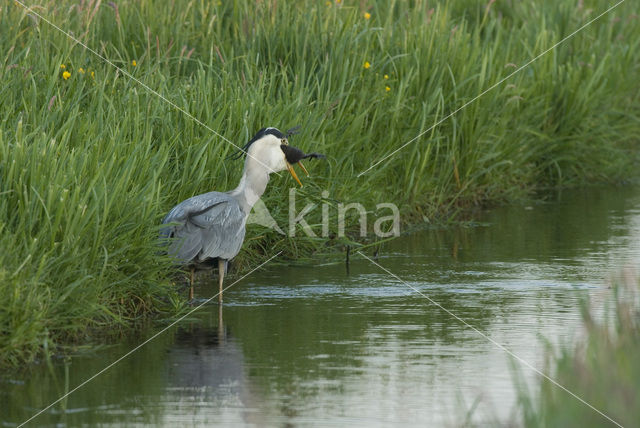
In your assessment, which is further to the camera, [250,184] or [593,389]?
[250,184]

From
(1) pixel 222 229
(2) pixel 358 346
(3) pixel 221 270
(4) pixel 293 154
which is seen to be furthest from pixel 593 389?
(4) pixel 293 154

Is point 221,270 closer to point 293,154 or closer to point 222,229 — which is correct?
point 222,229

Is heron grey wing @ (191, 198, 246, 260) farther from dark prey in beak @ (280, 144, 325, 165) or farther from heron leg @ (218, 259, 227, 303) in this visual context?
dark prey in beak @ (280, 144, 325, 165)

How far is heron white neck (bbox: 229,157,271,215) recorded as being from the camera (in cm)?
935

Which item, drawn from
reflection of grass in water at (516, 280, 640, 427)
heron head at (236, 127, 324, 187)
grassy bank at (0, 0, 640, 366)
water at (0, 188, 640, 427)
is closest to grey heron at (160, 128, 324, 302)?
heron head at (236, 127, 324, 187)

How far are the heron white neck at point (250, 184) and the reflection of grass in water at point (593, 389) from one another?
331cm

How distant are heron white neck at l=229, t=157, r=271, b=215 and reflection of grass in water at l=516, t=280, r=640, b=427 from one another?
3.31 m

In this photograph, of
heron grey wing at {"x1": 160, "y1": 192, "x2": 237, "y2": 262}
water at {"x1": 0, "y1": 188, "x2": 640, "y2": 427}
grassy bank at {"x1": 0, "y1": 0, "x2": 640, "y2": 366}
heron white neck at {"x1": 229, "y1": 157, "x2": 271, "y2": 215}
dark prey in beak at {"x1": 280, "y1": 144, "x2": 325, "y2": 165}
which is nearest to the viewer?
water at {"x1": 0, "y1": 188, "x2": 640, "y2": 427}

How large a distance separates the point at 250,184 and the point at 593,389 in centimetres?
402

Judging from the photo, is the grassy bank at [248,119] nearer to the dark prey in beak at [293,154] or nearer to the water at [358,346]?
the water at [358,346]

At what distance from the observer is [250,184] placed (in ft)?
30.8

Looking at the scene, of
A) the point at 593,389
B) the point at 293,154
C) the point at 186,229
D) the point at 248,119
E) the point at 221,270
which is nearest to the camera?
the point at 593,389

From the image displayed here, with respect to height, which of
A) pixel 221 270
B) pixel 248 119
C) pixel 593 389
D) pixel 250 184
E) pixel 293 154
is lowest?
pixel 593 389

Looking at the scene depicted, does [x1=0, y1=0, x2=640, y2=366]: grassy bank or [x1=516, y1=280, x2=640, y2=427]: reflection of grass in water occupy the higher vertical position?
[x1=0, y1=0, x2=640, y2=366]: grassy bank
